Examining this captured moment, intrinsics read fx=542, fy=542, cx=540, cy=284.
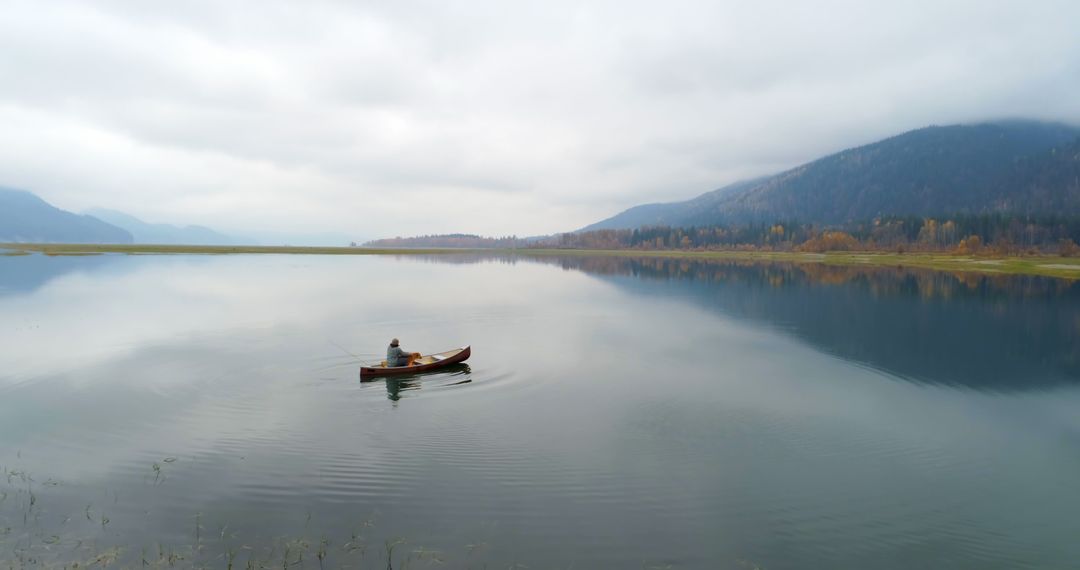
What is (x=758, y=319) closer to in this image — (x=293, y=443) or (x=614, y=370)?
(x=614, y=370)

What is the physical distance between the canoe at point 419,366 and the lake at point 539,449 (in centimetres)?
54

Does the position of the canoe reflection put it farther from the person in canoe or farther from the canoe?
the person in canoe

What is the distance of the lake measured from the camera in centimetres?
1025

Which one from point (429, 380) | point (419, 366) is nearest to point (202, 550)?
point (429, 380)

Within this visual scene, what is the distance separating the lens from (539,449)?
15.0 m

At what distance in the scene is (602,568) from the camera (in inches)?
375

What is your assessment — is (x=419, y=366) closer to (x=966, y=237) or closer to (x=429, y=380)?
(x=429, y=380)

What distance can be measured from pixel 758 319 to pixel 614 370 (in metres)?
21.4

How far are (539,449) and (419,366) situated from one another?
9356 mm

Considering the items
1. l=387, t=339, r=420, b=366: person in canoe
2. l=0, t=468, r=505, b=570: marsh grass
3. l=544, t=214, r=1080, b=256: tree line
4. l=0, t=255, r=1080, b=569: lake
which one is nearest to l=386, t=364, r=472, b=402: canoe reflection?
l=0, t=255, r=1080, b=569: lake

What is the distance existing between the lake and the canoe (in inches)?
21.4

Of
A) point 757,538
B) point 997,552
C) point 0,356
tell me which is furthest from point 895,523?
point 0,356

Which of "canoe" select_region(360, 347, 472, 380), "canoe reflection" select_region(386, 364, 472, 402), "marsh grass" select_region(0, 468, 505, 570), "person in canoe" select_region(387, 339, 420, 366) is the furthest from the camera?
"person in canoe" select_region(387, 339, 420, 366)

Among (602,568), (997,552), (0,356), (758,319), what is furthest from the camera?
(758,319)
